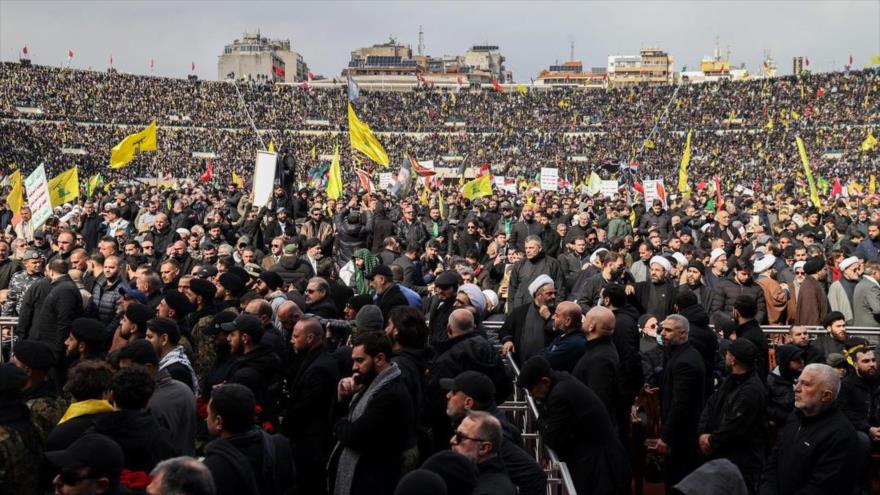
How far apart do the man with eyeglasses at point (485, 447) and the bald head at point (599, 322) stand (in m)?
2.55

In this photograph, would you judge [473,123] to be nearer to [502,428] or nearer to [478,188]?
[478,188]

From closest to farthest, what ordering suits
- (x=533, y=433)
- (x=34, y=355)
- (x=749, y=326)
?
(x=34, y=355) < (x=533, y=433) < (x=749, y=326)

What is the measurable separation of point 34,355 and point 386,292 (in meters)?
3.40

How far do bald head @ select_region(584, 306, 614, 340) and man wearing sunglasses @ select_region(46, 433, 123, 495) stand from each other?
384 cm

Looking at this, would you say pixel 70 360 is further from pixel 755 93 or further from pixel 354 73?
pixel 354 73

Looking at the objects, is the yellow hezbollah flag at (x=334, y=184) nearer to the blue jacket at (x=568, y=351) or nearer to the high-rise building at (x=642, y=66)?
the blue jacket at (x=568, y=351)

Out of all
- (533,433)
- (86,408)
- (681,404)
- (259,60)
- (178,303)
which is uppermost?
(259,60)

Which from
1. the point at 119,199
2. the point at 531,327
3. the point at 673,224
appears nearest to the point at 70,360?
the point at 531,327

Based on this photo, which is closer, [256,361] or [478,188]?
[256,361]

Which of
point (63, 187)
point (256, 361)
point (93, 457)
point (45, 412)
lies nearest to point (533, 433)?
point (256, 361)

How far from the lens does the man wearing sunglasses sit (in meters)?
4.16

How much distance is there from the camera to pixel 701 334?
8.51 metres

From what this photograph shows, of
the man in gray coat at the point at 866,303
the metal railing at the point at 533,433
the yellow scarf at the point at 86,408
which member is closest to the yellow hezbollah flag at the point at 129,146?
the metal railing at the point at 533,433

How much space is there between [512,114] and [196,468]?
259 ft
